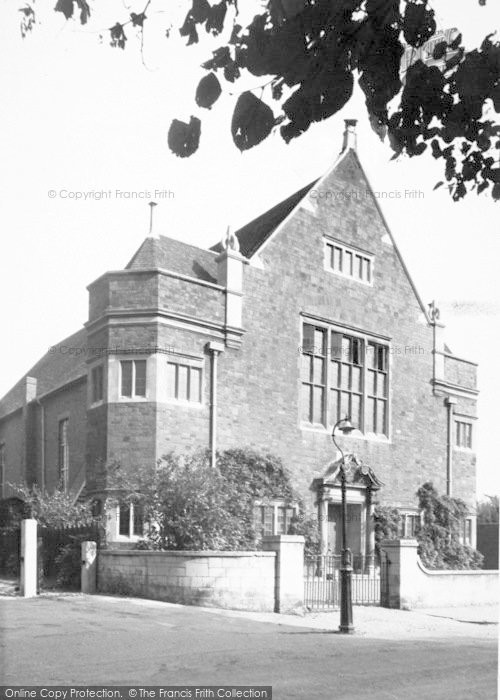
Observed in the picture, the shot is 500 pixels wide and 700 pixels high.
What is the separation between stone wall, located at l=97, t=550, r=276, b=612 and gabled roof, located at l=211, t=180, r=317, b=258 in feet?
30.2

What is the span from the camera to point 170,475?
19.9m

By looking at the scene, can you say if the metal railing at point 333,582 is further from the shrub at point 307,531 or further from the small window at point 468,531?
the small window at point 468,531

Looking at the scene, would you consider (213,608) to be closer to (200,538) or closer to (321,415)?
(200,538)

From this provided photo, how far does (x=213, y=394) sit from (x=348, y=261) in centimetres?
678

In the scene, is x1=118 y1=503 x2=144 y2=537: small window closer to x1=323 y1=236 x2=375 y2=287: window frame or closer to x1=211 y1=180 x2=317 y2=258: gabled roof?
x1=211 y1=180 x2=317 y2=258: gabled roof

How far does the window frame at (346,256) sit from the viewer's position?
25.9 metres

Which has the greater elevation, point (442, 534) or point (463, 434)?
point (463, 434)

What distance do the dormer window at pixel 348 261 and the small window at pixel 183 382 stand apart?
19.4 feet

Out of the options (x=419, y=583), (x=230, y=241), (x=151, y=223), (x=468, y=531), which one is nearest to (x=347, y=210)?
(x=230, y=241)

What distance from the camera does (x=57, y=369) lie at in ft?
92.3

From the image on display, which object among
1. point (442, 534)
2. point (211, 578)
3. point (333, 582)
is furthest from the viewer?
point (442, 534)

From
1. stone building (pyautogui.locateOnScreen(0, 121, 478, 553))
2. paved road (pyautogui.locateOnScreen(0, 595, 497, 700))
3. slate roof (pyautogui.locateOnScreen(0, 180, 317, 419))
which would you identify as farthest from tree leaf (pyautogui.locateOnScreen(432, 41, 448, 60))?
slate roof (pyautogui.locateOnScreen(0, 180, 317, 419))

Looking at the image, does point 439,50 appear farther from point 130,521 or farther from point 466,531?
point 466,531

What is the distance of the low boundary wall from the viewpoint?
2039 cm
